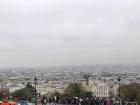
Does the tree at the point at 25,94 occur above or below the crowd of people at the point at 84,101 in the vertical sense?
below

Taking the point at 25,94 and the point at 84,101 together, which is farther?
the point at 25,94

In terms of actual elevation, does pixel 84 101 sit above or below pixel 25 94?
above

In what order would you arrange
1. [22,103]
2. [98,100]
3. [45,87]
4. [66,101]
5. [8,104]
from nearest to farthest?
1. [8,104]
2. [22,103]
3. [98,100]
4. [66,101]
5. [45,87]

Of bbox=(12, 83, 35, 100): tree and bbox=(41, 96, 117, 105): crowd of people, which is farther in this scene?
bbox=(12, 83, 35, 100): tree

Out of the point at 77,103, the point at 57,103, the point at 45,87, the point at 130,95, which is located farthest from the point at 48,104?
the point at 45,87

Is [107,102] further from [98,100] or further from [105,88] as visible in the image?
[105,88]

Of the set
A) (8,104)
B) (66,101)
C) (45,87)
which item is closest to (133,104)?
(66,101)

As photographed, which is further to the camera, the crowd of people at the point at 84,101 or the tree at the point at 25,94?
the tree at the point at 25,94

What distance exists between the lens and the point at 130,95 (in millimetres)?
75875

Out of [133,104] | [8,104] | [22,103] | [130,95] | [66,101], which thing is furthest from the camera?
[130,95]

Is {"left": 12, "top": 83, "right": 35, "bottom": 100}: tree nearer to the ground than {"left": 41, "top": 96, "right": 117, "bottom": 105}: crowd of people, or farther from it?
nearer to the ground

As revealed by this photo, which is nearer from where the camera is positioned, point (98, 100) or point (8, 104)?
point (8, 104)

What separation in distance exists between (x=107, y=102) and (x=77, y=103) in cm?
236

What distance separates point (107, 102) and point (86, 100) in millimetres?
1818
